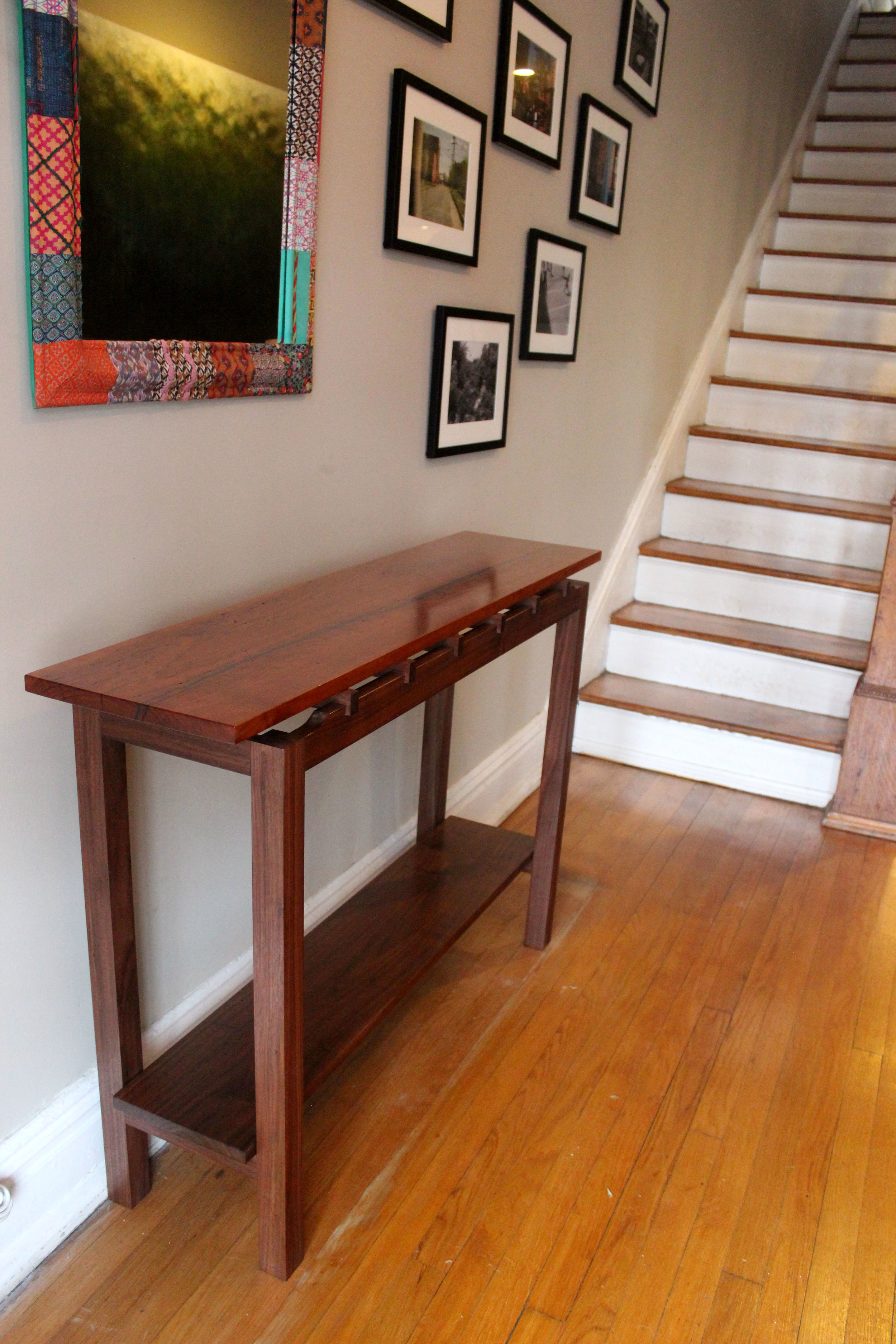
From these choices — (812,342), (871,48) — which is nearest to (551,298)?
(812,342)

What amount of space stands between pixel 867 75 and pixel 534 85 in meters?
4.15

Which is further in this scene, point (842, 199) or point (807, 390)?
point (842, 199)

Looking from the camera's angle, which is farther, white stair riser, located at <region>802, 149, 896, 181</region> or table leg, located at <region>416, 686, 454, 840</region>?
white stair riser, located at <region>802, 149, 896, 181</region>

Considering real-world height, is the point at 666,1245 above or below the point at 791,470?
below

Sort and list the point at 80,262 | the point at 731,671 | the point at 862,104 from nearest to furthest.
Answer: the point at 80,262, the point at 731,671, the point at 862,104

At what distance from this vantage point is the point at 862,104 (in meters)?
5.34

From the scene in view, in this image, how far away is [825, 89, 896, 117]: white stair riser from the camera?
17.3 feet

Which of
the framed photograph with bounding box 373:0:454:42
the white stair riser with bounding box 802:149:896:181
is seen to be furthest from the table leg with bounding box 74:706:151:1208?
the white stair riser with bounding box 802:149:896:181

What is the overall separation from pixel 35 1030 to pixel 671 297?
3.13 meters

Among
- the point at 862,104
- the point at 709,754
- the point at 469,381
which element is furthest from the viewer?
the point at 862,104

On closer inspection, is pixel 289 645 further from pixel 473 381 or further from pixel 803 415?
pixel 803 415

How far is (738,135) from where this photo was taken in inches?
159

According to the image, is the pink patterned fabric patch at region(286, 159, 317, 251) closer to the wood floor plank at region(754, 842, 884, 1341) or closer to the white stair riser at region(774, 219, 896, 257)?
the wood floor plank at region(754, 842, 884, 1341)

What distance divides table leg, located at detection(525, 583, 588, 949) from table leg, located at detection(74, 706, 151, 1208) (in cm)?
99
